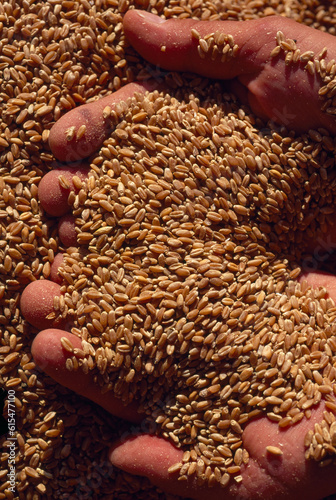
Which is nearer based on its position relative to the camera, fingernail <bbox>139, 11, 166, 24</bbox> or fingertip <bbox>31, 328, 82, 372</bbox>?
fingertip <bbox>31, 328, 82, 372</bbox>

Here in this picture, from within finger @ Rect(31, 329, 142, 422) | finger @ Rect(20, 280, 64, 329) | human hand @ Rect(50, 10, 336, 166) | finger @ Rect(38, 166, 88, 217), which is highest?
human hand @ Rect(50, 10, 336, 166)

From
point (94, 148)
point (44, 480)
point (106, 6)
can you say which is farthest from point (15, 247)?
point (106, 6)

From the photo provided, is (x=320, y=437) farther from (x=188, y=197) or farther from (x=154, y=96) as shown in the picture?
(x=154, y=96)

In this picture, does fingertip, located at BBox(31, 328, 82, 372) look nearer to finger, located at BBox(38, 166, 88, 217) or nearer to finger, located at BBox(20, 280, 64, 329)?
finger, located at BBox(20, 280, 64, 329)

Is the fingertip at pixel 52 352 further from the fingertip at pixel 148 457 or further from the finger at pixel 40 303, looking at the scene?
the fingertip at pixel 148 457

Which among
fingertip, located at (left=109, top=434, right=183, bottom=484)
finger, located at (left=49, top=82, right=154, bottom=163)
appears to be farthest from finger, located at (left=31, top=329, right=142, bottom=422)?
finger, located at (left=49, top=82, right=154, bottom=163)

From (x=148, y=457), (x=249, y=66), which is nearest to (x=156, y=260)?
(x=148, y=457)

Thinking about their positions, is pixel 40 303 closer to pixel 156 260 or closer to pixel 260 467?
pixel 156 260
